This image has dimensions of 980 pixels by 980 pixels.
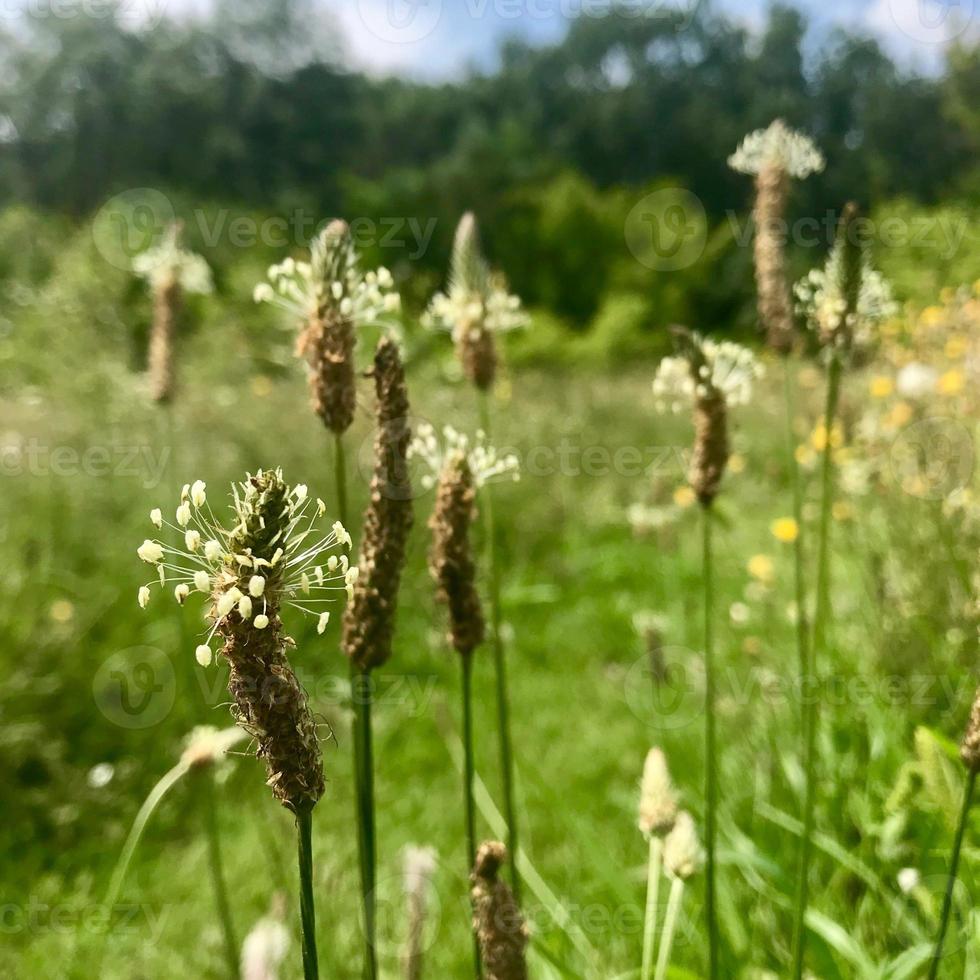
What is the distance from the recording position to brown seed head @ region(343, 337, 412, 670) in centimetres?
104

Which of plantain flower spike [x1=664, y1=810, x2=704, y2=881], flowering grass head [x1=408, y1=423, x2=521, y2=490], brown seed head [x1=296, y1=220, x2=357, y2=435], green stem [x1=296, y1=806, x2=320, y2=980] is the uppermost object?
brown seed head [x1=296, y1=220, x2=357, y2=435]

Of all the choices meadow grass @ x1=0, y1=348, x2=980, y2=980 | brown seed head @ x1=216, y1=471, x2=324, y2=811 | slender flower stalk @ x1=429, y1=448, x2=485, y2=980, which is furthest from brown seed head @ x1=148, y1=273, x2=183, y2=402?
brown seed head @ x1=216, y1=471, x2=324, y2=811

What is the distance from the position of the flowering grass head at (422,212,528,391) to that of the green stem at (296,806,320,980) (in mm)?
1175

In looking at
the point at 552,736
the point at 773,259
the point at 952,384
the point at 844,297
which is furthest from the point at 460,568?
the point at 952,384

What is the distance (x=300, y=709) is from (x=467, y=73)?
35.6 m

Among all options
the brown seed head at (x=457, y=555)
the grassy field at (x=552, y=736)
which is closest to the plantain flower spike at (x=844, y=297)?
the grassy field at (x=552, y=736)

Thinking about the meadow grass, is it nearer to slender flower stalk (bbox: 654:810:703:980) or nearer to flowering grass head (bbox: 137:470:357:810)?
slender flower stalk (bbox: 654:810:703:980)

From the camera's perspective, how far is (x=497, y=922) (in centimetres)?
92

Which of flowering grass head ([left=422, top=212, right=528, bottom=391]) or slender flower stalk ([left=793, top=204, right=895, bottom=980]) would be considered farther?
flowering grass head ([left=422, top=212, right=528, bottom=391])

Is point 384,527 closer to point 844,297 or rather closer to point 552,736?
point 844,297

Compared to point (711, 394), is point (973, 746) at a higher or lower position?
lower

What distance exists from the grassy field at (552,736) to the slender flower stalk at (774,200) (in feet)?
1.12

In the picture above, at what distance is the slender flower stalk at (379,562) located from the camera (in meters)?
1.04

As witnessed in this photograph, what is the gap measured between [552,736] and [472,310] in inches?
95.6
